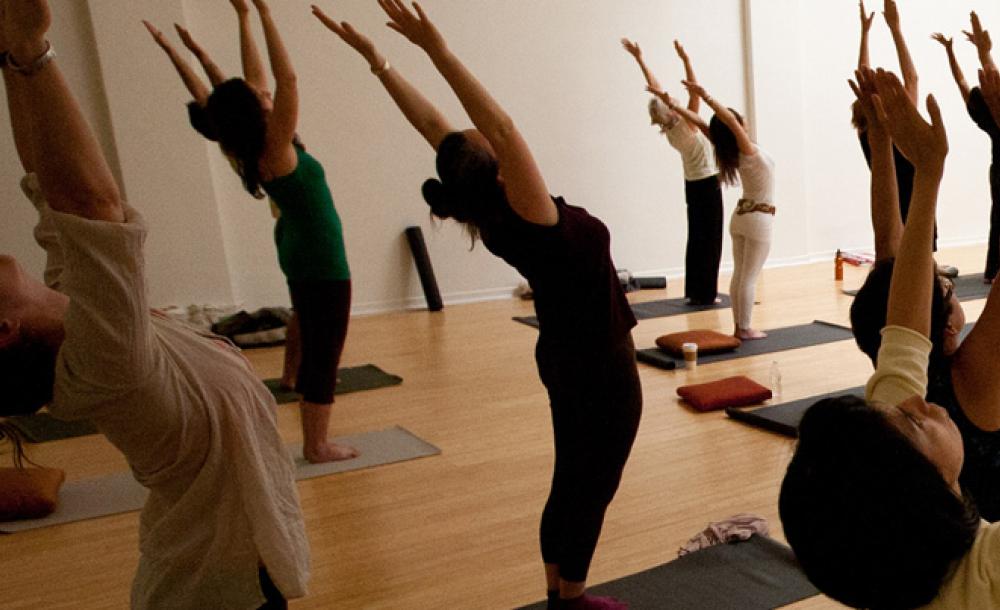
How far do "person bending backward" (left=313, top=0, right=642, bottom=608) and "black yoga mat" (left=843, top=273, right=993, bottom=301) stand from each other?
15.4 ft

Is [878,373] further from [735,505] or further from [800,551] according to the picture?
[735,505]

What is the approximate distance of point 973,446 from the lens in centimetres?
161

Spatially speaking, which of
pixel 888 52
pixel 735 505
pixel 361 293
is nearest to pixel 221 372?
pixel 735 505

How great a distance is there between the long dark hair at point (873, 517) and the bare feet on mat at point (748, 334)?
407 cm

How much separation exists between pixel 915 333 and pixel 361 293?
585 cm

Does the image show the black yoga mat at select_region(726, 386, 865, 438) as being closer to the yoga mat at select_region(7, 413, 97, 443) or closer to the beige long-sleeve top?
the beige long-sleeve top

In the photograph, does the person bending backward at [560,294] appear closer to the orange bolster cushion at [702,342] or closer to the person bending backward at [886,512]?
the person bending backward at [886,512]

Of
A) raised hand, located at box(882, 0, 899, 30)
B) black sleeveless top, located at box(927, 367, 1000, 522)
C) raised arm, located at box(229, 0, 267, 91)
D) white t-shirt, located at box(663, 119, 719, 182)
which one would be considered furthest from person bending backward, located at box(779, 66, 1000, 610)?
white t-shirt, located at box(663, 119, 719, 182)

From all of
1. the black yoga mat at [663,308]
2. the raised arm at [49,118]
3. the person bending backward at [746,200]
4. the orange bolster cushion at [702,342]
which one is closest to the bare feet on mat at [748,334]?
the person bending backward at [746,200]

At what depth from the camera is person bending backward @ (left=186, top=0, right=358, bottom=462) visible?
3.07 m

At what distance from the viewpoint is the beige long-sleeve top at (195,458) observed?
42.6 inches

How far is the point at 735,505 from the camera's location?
2.82 meters

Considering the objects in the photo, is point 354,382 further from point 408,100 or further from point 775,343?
point 408,100

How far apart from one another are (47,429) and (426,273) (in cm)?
331
